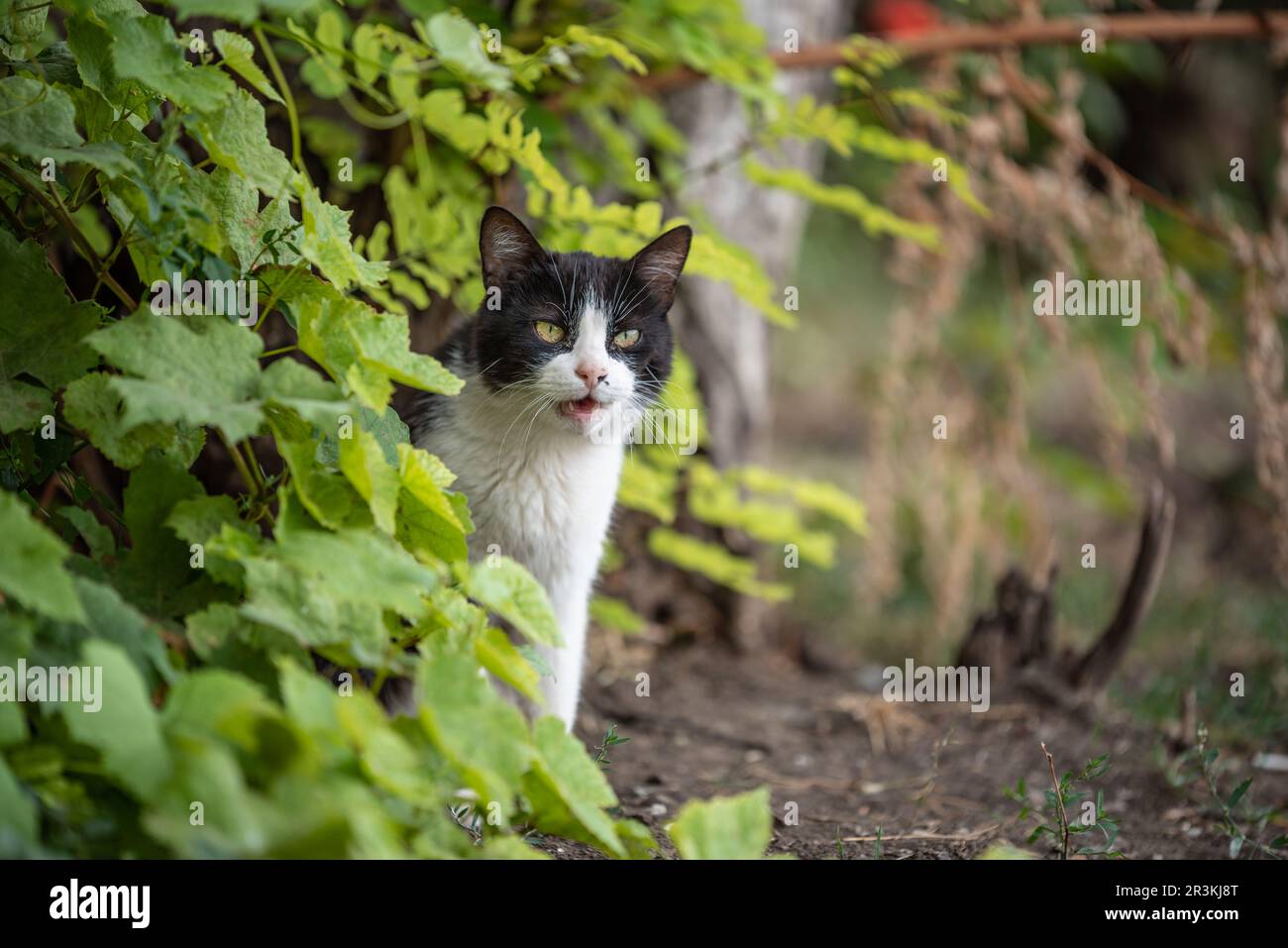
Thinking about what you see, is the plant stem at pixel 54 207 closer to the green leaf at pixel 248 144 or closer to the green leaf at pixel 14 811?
the green leaf at pixel 248 144

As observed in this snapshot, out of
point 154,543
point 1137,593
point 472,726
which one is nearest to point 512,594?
point 472,726

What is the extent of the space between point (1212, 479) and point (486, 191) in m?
A: 4.51

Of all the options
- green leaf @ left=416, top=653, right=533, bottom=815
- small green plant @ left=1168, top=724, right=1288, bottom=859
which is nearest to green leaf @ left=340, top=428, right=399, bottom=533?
green leaf @ left=416, top=653, right=533, bottom=815

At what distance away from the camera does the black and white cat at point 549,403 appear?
2.45 metres

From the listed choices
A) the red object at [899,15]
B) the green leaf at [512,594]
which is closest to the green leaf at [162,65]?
the green leaf at [512,594]

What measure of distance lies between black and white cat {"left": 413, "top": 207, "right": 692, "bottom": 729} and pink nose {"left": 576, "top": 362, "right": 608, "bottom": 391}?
0.06 ft

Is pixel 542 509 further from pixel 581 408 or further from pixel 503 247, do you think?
pixel 503 247

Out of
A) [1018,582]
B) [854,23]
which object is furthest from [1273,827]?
[854,23]

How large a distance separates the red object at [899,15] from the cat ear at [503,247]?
8.30 feet

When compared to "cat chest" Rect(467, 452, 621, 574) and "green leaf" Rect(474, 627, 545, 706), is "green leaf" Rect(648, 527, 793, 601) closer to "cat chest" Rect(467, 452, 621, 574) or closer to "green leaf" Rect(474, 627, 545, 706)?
"cat chest" Rect(467, 452, 621, 574)

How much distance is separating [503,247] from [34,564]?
137 centimetres

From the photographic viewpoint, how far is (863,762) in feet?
9.89

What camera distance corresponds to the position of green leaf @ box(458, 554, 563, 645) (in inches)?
61.7

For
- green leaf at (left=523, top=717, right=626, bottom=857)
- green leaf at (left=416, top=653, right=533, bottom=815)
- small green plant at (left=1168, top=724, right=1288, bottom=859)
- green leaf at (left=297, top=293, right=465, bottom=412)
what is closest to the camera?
green leaf at (left=416, top=653, right=533, bottom=815)
